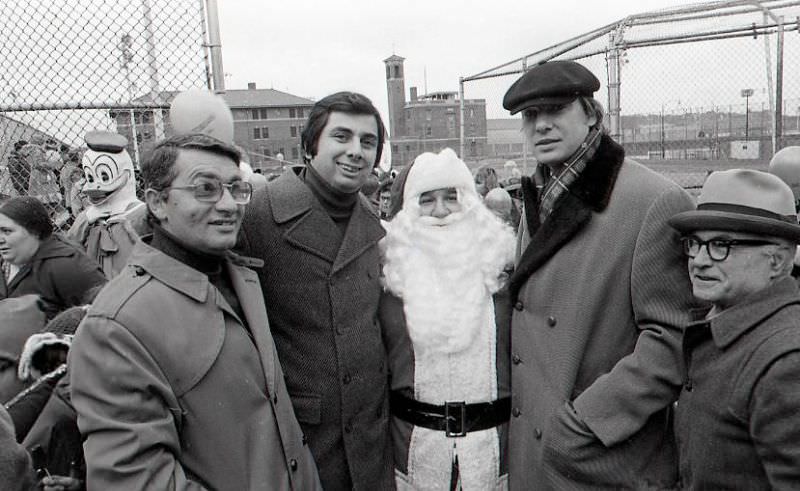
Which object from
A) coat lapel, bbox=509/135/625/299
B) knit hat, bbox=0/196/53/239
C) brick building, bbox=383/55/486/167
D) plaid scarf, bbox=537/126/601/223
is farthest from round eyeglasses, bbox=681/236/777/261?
brick building, bbox=383/55/486/167

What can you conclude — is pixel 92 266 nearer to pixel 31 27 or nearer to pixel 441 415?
pixel 31 27

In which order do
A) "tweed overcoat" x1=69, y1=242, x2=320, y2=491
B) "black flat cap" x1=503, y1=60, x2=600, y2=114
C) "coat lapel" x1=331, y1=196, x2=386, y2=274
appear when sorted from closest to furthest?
"tweed overcoat" x1=69, y1=242, x2=320, y2=491 < "black flat cap" x1=503, y1=60, x2=600, y2=114 < "coat lapel" x1=331, y1=196, x2=386, y2=274

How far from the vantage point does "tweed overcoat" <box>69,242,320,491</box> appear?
1.63 metres

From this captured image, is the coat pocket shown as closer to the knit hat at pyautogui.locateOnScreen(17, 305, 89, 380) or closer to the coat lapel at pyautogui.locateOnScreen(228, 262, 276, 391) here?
the coat lapel at pyautogui.locateOnScreen(228, 262, 276, 391)

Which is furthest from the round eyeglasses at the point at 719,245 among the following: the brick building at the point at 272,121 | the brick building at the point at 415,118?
the brick building at the point at 272,121

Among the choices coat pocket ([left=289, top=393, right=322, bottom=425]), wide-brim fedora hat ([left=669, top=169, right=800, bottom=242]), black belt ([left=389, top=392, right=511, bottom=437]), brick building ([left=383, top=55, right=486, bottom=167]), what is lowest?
black belt ([left=389, top=392, right=511, bottom=437])

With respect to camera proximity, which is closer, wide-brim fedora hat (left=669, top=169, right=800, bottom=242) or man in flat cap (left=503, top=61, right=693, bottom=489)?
wide-brim fedora hat (left=669, top=169, right=800, bottom=242)

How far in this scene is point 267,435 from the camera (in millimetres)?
1927

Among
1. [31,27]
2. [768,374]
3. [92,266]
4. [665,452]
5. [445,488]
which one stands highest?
[31,27]

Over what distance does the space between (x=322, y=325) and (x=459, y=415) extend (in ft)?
2.43

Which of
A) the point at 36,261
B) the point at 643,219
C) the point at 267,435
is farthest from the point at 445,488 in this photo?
the point at 36,261

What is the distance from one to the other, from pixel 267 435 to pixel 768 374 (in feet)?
5.04

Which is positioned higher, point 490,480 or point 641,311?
point 641,311

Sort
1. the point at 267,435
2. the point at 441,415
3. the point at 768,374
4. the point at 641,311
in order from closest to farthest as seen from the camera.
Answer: the point at 768,374 < the point at 267,435 < the point at 641,311 < the point at 441,415
